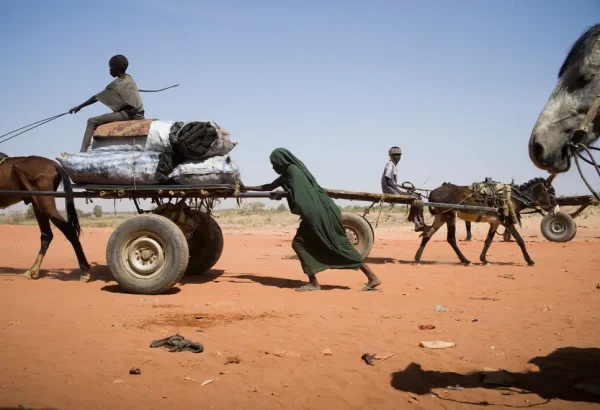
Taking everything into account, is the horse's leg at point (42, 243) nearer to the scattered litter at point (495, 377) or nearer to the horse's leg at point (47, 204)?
the horse's leg at point (47, 204)

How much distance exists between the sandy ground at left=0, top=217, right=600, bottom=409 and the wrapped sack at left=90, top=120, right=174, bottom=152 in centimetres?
222

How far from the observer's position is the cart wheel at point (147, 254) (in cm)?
775

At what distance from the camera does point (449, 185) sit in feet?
42.7

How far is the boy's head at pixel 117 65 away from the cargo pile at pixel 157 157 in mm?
1223

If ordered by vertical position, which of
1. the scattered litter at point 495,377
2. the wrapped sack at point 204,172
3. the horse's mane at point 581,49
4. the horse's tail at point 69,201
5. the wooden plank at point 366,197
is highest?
the horse's mane at point 581,49

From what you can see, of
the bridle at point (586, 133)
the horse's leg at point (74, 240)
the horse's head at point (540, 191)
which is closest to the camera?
the bridle at point (586, 133)

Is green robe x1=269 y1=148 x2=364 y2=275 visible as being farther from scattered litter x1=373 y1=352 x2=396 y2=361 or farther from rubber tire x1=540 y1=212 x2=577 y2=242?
rubber tire x1=540 y1=212 x2=577 y2=242

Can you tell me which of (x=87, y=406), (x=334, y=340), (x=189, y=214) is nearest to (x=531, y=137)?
(x=334, y=340)

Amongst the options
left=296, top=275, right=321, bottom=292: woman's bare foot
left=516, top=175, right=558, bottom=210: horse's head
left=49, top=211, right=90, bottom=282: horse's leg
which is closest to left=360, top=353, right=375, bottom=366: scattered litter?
left=296, top=275, right=321, bottom=292: woman's bare foot

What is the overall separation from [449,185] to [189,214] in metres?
6.87

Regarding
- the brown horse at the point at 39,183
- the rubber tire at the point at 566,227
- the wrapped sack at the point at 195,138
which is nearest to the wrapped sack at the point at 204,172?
the wrapped sack at the point at 195,138

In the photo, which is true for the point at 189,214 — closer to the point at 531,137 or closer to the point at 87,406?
the point at 87,406

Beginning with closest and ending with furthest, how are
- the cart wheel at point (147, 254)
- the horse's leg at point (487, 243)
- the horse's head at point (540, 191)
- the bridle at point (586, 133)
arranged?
the bridle at point (586, 133), the cart wheel at point (147, 254), the horse's leg at point (487, 243), the horse's head at point (540, 191)

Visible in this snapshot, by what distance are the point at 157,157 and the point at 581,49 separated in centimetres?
591
